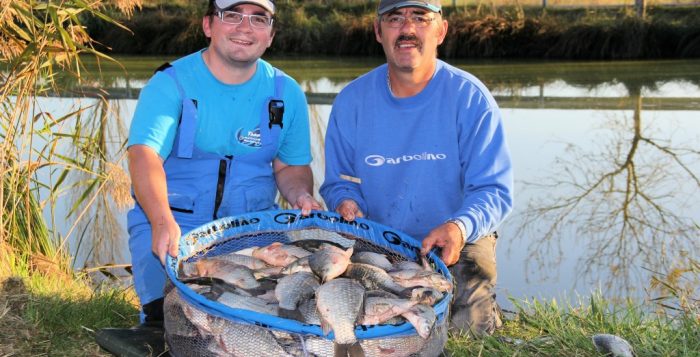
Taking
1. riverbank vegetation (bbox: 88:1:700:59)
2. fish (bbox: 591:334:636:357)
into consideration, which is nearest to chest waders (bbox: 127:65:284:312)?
fish (bbox: 591:334:636:357)

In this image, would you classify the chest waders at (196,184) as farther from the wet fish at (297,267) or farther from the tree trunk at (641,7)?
the tree trunk at (641,7)

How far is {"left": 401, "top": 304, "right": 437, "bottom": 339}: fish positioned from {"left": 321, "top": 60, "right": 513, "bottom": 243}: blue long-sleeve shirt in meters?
1.22

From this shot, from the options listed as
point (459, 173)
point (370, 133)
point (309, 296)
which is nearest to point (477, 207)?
point (459, 173)

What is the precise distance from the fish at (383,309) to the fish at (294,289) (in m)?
0.19

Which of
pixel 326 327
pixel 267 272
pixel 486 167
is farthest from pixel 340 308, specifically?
pixel 486 167

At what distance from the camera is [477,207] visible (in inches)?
129

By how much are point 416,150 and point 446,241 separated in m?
0.73

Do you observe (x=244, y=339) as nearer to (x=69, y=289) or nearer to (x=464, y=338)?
(x=464, y=338)

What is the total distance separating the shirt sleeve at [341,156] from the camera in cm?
378

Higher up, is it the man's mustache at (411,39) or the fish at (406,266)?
the man's mustache at (411,39)

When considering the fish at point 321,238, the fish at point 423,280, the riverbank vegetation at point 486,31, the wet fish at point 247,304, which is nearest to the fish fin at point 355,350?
the wet fish at point 247,304

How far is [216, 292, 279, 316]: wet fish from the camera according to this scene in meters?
2.40

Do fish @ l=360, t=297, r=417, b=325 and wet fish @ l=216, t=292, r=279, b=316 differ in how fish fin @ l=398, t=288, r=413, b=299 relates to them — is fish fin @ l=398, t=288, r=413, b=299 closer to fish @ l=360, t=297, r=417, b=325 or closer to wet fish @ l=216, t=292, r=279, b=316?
fish @ l=360, t=297, r=417, b=325

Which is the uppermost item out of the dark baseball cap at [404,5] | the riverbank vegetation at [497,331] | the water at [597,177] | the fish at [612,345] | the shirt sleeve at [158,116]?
the dark baseball cap at [404,5]
